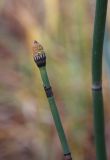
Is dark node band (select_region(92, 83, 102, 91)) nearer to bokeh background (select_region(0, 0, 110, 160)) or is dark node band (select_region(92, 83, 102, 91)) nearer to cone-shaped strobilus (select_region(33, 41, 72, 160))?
cone-shaped strobilus (select_region(33, 41, 72, 160))

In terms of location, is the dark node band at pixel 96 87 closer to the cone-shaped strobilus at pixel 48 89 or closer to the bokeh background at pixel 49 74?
the cone-shaped strobilus at pixel 48 89

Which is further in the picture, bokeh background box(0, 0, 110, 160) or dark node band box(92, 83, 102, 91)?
bokeh background box(0, 0, 110, 160)

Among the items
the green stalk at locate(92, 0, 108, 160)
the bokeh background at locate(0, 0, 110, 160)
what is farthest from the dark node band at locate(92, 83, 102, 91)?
the bokeh background at locate(0, 0, 110, 160)

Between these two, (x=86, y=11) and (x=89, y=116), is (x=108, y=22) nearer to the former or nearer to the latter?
(x=86, y=11)

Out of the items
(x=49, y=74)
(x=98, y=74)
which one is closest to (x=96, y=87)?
(x=98, y=74)

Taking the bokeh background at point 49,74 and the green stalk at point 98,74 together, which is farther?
the bokeh background at point 49,74


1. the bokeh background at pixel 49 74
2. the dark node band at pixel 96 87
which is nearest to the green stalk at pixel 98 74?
the dark node band at pixel 96 87
